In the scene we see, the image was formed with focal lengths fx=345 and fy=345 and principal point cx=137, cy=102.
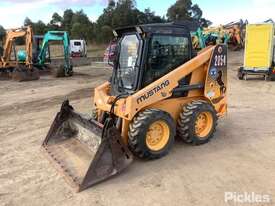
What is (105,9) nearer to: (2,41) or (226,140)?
(2,41)

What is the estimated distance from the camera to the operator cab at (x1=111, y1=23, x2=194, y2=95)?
211 inches

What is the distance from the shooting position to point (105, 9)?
5012cm

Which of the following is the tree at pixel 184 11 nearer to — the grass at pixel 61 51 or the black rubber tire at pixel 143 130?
the grass at pixel 61 51

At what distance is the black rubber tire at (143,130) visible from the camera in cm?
493

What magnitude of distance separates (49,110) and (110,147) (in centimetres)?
500

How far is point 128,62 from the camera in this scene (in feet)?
18.6

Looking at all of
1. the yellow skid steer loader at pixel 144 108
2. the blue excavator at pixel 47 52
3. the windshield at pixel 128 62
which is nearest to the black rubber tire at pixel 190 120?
the yellow skid steer loader at pixel 144 108

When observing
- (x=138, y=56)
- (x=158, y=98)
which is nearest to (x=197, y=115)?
(x=158, y=98)

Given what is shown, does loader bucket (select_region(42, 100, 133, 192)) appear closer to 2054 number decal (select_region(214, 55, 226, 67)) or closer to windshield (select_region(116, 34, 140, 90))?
windshield (select_region(116, 34, 140, 90))

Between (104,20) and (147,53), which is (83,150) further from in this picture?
(104,20)

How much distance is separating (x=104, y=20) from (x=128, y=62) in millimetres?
42064

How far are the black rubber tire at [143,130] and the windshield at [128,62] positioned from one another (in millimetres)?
647

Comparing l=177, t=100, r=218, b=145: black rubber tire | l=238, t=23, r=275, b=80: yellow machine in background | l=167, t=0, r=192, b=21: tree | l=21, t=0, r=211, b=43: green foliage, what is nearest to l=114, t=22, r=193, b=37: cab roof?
l=177, t=100, r=218, b=145: black rubber tire

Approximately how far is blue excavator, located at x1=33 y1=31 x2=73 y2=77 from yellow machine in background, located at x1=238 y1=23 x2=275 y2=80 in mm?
8464
